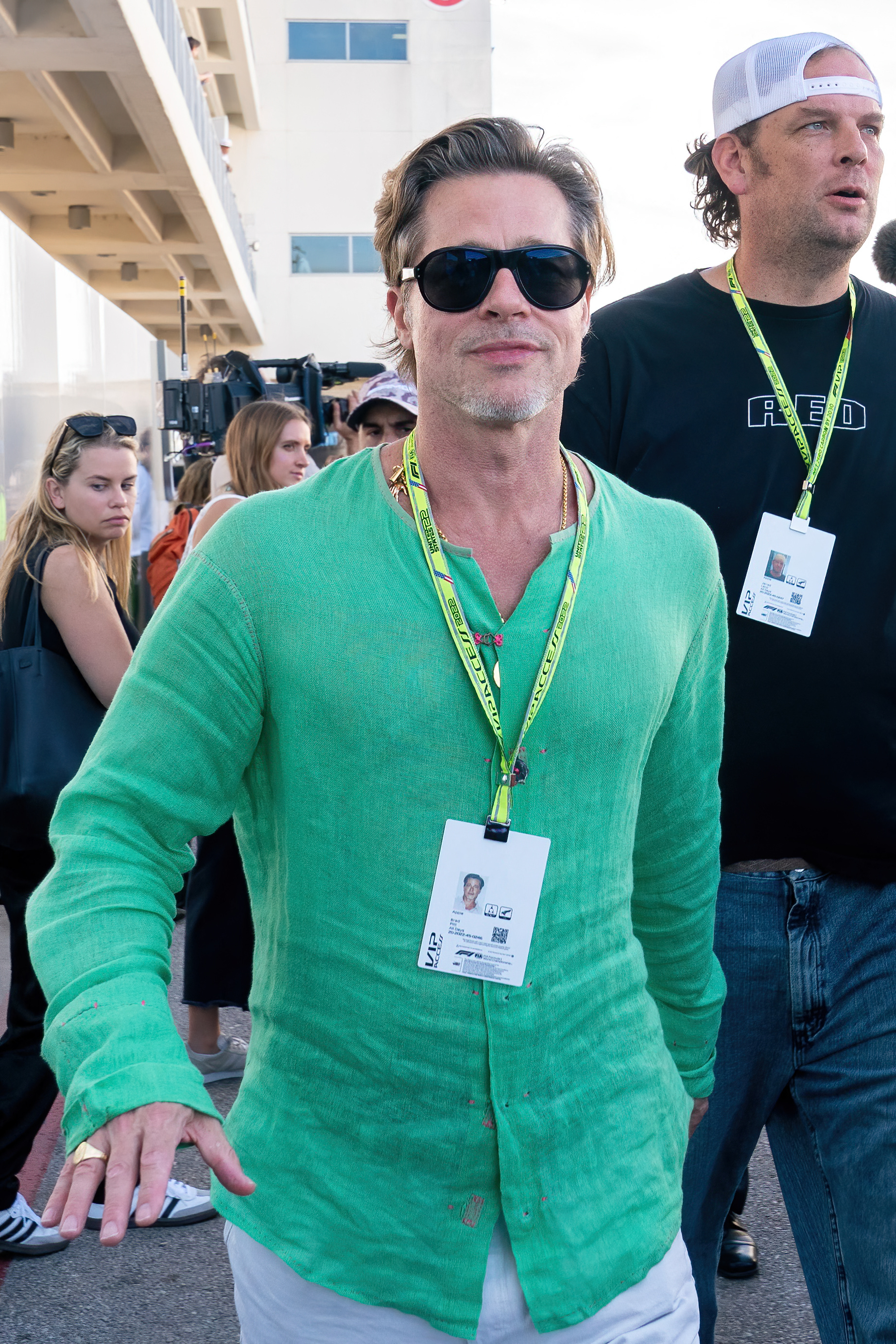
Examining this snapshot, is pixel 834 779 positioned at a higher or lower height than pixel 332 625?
lower

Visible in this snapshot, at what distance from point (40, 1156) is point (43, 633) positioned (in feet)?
5.88

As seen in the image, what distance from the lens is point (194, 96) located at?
1686 cm

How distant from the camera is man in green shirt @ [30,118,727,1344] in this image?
1.47 m

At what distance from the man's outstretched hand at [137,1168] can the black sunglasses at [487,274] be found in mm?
1024

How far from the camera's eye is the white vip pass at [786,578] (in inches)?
84.8

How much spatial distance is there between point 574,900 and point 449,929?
0.17 meters

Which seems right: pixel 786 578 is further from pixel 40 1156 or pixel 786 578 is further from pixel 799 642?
pixel 40 1156

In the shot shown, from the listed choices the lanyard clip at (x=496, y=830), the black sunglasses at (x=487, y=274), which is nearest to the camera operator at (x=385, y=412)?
Result: the black sunglasses at (x=487, y=274)

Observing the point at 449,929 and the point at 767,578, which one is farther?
the point at 767,578

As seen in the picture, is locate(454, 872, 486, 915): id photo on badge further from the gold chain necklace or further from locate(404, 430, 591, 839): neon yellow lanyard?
the gold chain necklace

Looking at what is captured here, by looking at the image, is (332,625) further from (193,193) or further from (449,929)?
(193,193)

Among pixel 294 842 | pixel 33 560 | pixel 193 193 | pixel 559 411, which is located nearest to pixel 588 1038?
pixel 294 842

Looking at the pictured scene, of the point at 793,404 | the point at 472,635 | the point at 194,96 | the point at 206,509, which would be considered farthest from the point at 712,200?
the point at 194,96

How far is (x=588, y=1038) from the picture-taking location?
5.13 feet
